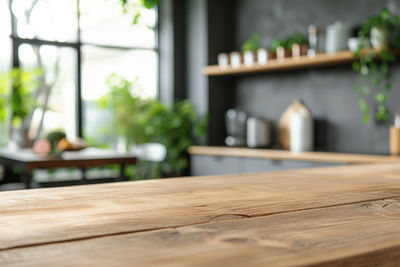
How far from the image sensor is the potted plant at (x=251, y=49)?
14.8ft

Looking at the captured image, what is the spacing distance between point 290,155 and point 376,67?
38.8 inches

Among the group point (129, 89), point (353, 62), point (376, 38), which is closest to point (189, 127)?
point (129, 89)

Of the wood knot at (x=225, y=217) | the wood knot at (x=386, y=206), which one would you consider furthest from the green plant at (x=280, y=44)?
the wood knot at (x=225, y=217)

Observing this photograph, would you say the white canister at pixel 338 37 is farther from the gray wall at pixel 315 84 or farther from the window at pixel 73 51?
the window at pixel 73 51

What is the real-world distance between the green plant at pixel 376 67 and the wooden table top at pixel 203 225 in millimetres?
2843

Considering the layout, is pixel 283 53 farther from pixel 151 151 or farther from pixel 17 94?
pixel 17 94

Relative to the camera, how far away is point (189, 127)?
511cm

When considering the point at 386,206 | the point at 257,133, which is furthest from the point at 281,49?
the point at 386,206

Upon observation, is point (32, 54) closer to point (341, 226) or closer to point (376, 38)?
point (376, 38)

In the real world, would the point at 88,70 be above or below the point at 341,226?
above

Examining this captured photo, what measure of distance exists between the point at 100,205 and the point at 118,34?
4.70 metres

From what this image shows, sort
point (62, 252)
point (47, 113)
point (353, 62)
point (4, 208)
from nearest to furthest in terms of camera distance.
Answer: point (62, 252) < point (4, 208) < point (353, 62) < point (47, 113)

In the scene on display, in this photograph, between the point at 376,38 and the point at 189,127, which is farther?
the point at 189,127

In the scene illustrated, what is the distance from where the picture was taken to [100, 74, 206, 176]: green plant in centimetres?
496
